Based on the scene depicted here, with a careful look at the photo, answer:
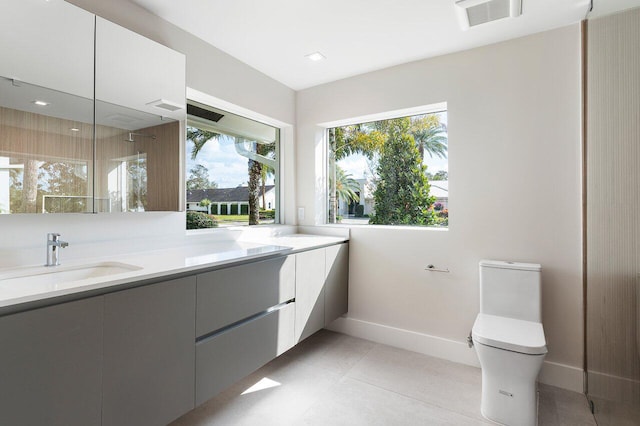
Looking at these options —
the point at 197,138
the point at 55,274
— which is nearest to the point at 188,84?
the point at 197,138

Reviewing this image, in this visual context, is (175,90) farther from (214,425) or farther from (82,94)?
(214,425)

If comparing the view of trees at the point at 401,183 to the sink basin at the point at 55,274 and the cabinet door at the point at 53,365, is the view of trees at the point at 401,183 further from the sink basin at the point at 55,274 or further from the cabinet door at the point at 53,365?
the cabinet door at the point at 53,365

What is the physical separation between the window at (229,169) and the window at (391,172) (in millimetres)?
641

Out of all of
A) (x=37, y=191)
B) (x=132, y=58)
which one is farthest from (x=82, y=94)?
(x=37, y=191)

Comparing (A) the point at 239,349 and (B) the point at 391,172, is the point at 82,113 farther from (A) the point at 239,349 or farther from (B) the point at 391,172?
(B) the point at 391,172

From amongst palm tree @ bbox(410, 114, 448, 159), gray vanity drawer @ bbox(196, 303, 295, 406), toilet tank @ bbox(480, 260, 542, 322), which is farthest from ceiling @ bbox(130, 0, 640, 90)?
gray vanity drawer @ bbox(196, 303, 295, 406)

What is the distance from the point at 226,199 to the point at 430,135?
181 cm

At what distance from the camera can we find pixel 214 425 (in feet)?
5.70

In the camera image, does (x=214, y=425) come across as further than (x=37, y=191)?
Yes

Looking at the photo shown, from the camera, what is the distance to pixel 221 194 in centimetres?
272

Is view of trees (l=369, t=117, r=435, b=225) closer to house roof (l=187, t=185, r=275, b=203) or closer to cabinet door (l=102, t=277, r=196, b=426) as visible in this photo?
house roof (l=187, t=185, r=275, b=203)

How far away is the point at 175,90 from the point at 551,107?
2.45 m

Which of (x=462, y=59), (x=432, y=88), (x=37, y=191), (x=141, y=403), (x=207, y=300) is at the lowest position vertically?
(x=141, y=403)

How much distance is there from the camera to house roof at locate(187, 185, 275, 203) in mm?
2479
